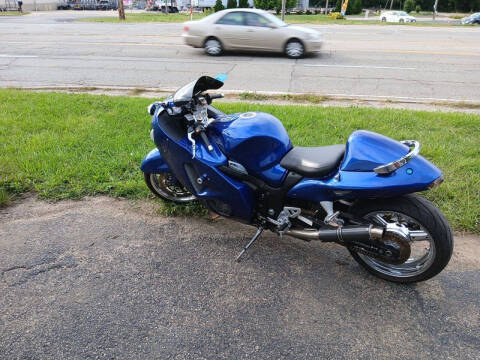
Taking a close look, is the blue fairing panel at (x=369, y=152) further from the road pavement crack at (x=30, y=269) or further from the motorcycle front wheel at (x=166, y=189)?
the road pavement crack at (x=30, y=269)

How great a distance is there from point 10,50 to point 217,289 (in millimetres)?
14650

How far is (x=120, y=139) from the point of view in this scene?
5.56 m

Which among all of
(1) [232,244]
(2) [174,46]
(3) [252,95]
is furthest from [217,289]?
(2) [174,46]

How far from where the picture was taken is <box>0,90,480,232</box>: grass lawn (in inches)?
172

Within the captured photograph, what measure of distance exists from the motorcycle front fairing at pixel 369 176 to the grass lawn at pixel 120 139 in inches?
59.2

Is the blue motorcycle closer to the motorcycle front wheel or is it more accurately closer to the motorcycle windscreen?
the motorcycle windscreen

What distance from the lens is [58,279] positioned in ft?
10.1

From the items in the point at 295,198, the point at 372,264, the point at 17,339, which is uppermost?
the point at 295,198

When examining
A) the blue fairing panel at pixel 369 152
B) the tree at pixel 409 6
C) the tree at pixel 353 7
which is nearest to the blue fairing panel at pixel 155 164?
the blue fairing panel at pixel 369 152

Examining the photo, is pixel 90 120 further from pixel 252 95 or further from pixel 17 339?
pixel 17 339

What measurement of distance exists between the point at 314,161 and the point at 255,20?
11225mm

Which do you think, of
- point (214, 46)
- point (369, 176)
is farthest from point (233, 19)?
point (369, 176)

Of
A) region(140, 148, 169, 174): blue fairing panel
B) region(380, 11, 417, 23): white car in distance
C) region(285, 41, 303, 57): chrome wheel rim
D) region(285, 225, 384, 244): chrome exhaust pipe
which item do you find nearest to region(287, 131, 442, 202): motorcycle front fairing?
region(285, 225, 384, 244): chrome exhaust pipe

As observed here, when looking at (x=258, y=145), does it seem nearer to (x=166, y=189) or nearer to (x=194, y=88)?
(x=194, y=88)
